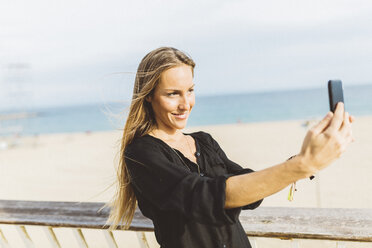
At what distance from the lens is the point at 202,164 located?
161 centimetres

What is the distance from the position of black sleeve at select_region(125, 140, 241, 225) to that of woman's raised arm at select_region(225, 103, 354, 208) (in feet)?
0.41

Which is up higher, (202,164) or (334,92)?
(334,92)

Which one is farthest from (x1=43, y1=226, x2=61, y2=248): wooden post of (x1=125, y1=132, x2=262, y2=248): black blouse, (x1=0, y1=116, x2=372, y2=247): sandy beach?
(x1=0, y1=116, x2=372, y2=247): sandy beach

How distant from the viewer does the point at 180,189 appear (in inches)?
42.1

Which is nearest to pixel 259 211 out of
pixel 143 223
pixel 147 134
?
pixel 143 223

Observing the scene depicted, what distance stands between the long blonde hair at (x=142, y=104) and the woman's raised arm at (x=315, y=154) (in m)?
0.71

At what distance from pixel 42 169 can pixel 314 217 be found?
12.7 meters

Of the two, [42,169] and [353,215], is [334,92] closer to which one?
[353,215]

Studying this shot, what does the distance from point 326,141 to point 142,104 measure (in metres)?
0.93

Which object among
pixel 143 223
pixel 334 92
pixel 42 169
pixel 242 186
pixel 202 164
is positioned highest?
pixel 334 92

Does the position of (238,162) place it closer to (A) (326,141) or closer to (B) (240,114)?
(A) (326,141)

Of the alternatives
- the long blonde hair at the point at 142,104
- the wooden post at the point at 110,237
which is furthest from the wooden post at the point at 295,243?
the wooden post at the point at 110,237

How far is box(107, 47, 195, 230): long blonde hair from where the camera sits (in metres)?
1.47

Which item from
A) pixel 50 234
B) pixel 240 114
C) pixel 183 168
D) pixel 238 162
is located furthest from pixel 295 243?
pixel 240 114
